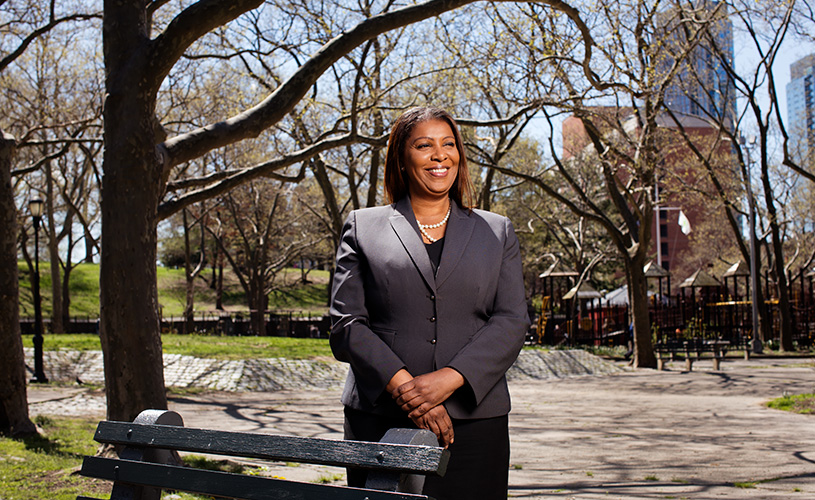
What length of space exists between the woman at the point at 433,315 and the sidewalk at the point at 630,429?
420 centimetres

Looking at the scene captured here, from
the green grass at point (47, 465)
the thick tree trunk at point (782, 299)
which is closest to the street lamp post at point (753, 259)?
the thick tree trunk at point (782, 299)

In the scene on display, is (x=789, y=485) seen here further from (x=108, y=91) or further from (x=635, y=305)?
(x=635, y=305)

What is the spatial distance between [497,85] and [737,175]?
63.3ft

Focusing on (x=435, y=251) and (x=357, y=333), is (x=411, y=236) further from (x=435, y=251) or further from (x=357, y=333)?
(x=357, y=333)

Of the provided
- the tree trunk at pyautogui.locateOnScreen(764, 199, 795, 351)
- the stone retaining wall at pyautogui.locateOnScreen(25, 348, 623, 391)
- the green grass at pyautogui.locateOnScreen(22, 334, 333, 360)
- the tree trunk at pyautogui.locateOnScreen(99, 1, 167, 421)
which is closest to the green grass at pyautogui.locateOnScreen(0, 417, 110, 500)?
the tree trunk at pyautogui.locateOnScreen(99, 1, 167, 421)

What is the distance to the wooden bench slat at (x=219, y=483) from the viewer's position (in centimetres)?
212

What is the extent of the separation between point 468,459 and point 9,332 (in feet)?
25.9

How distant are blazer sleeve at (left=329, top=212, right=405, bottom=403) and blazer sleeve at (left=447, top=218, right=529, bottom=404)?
0.22 m

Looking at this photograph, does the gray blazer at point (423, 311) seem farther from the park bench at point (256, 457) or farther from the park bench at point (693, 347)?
the park bench at point (693, 347)

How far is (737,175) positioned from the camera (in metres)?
32.9

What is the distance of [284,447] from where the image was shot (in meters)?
2.30

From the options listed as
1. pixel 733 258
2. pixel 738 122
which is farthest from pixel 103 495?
pixel 733 258

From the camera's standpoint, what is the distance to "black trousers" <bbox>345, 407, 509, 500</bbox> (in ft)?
8.21

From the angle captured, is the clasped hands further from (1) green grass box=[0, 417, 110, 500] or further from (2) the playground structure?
(2) the playground structure
